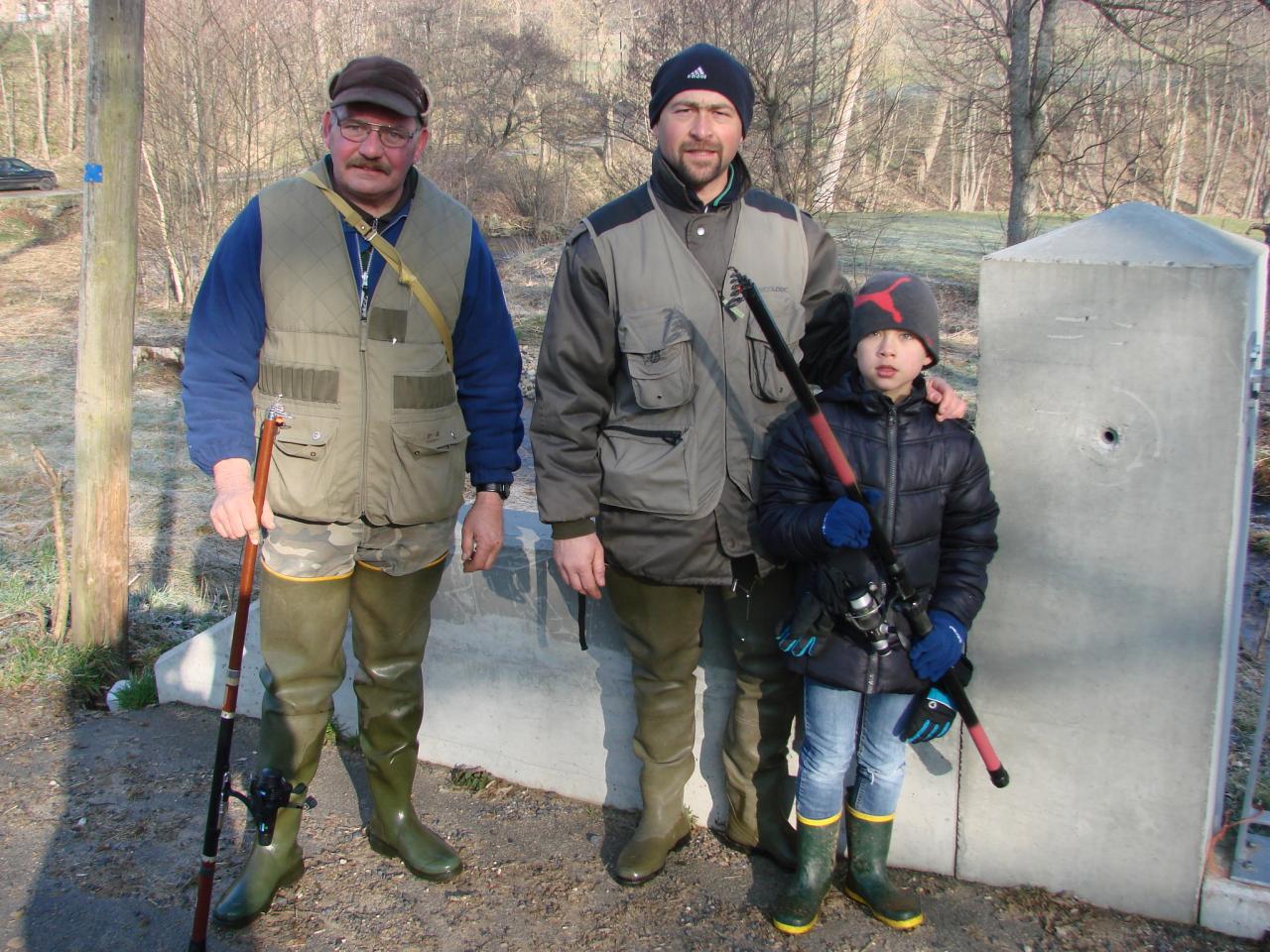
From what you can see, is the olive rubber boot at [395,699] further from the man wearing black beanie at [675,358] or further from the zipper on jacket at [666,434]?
the zipper on jacket at [666,434]

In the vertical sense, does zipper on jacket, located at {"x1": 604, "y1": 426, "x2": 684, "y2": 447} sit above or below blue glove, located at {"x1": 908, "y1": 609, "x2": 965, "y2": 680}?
above

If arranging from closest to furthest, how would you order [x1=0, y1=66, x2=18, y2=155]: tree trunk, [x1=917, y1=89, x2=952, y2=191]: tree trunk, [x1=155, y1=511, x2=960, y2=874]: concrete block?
[x1=155, y1=511, x2=960, y2=874]: concrete block < [x1=917, y1=89, x2=952, y2=191]: tree trunk < [x1=0, y1=66, x2=18, y2=155]: tree trunk

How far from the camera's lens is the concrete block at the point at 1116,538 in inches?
100

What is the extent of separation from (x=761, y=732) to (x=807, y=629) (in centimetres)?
58

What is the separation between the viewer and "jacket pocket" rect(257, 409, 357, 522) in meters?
2.74

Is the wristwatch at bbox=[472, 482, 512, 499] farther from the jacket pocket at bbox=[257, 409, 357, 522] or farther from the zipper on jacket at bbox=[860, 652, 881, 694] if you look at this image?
the zipper on jacket at bbox=[860, 652, 881, 694]

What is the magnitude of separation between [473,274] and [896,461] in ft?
4.10

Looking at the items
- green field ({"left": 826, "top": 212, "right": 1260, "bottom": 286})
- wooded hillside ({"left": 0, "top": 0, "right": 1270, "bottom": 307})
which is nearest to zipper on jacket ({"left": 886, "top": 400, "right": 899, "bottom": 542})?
wooded hillside ({"left": 0, "top": 0, "right": 1270, "bottom": 307})

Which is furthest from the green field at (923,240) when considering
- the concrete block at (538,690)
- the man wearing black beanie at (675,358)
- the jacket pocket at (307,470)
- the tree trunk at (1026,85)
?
the jacket pocket at (307,470)

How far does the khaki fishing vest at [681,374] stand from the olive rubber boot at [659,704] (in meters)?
0.32

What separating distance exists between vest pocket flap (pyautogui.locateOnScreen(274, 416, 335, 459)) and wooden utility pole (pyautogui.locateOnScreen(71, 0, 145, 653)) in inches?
82.6

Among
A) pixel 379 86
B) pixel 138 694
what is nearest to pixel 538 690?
pixel 138 694

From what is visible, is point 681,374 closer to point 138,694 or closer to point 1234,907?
point 1234,907

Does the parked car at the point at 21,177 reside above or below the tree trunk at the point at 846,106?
above
